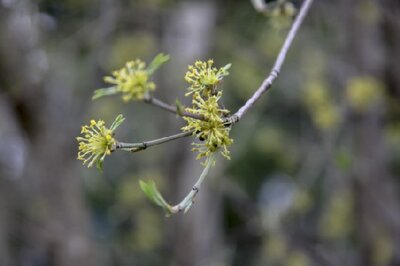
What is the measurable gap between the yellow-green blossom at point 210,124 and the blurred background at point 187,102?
5.85 ft

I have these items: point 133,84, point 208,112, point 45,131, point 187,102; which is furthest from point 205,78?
point 45,131

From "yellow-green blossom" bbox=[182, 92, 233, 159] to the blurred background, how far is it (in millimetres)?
1783

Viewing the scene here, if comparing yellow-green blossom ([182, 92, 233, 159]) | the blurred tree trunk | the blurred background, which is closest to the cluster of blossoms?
yellow-green blossom ([182, 92, 233, 159])

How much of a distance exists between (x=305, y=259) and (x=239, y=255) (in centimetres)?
209

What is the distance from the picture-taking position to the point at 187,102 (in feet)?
11.4

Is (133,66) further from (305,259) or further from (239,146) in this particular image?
(239,146)

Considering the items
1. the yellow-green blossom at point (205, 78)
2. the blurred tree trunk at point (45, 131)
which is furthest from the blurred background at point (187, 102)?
the yellow-green blossom at point (205, 78)

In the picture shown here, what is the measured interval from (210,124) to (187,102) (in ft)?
8.09

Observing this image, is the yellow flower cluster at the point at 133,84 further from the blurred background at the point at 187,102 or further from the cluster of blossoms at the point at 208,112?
the blurred background at the point at 187,102

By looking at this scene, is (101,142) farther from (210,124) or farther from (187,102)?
(187,102)

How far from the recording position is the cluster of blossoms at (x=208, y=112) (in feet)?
3.30

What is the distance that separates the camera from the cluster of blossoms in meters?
1.00

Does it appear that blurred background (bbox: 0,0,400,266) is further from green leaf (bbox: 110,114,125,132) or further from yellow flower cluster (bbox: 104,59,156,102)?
yellow flower cluster (bbox: 104,59,156,102)

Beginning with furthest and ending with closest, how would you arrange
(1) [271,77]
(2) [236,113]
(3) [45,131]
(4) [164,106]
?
(3) [45,131]
(1) [271,77]
(2) [236,113]
(4) [164,106]
